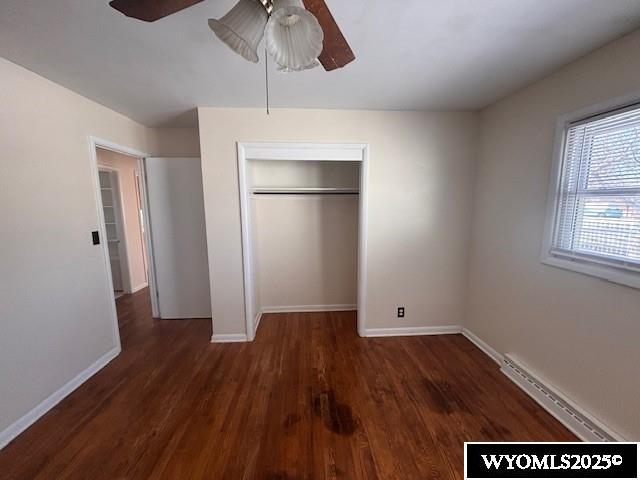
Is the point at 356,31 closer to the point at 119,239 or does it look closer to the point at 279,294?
the point at 279,294

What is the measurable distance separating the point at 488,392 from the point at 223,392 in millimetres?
2023

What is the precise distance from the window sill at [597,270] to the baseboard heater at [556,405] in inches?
33.6

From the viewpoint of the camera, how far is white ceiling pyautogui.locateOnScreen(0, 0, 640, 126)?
3.79 ft

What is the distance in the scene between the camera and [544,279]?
1.82 meters

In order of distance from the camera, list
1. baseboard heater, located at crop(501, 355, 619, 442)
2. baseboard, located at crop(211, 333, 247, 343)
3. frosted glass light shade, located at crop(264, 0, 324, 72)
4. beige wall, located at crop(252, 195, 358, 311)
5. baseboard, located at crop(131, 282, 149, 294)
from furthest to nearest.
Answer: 1. baseboard, located at crop(131, 282, 149, 294)
2. beige wall, located at crop(252, 195, 358, 311)
3. baseboard, located at crop(211, 333, 247, 343)
4. baseboard heater, located at crop(501, 355, 619, 442)
5. frosted glass light shade, located at crop(264, 0, 324, 72)

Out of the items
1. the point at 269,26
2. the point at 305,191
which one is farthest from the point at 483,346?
the point at 269,26

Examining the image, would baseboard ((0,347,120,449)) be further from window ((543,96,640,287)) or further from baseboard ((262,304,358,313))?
window ((543,96,640,287))

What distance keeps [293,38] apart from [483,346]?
2906mm

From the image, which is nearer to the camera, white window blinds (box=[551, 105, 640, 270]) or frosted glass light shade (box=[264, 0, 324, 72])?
frosted glass light shade (box=[264, 0, 324, 72])

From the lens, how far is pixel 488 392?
187cm

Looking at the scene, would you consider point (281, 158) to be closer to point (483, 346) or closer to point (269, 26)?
Answer: point (269, 26)

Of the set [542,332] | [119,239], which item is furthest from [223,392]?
[119,239]

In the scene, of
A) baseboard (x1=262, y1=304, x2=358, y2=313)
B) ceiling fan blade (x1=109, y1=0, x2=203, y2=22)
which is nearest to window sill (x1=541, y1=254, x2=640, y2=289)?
baseboard (x1=262, y1=304, x2=358, y2=313)

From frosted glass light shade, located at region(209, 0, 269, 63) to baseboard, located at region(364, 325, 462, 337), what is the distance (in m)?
2.58
